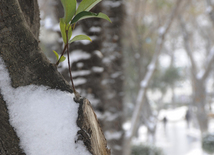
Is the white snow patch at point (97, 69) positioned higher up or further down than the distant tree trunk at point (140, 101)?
higher up

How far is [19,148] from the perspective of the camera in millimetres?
368

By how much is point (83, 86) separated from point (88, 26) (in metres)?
0.57

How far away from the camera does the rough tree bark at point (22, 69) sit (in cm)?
37

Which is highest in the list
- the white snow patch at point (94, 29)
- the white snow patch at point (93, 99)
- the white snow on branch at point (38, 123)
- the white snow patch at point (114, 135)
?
the white snow on branch at point (38, 123)

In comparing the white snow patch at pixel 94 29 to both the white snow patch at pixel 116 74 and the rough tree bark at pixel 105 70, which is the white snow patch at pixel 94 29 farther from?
the white snow patch at pixel 116 74

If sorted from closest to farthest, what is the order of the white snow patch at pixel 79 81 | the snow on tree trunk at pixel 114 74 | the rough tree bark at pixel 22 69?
the rough tree bark at pixel 22 69, the white snow patch at pixel 79 81, the snow on tree trunk at pixel 114 74

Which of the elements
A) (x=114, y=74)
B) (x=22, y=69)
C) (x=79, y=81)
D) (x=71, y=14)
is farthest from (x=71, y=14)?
(x=114, y=74)

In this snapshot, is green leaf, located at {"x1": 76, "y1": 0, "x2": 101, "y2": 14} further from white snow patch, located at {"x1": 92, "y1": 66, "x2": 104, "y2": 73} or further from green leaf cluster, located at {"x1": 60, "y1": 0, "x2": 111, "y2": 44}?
white snow patch, located at {"x1": 92, "y1": 66, "x2": 104, "y2": 73}

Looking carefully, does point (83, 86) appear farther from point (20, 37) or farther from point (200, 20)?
point (200, 20)

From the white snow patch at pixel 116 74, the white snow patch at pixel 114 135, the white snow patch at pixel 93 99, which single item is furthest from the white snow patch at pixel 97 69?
the white snow patch at pixel 114 135

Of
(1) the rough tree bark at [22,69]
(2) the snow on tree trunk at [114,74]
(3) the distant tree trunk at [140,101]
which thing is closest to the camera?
(1) the rough tree bark at [22,69]

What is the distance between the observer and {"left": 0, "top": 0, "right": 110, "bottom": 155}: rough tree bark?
37 centimetres

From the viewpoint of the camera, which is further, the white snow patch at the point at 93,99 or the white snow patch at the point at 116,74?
the white snow patch at the point at 116,74

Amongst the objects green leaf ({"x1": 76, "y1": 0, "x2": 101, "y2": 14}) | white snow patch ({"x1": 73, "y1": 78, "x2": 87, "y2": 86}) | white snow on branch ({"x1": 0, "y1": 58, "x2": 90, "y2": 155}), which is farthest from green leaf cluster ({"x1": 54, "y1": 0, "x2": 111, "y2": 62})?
white snow patch ({"x1": 73, "y1": 78, "x2": 87, "y2": 86})
